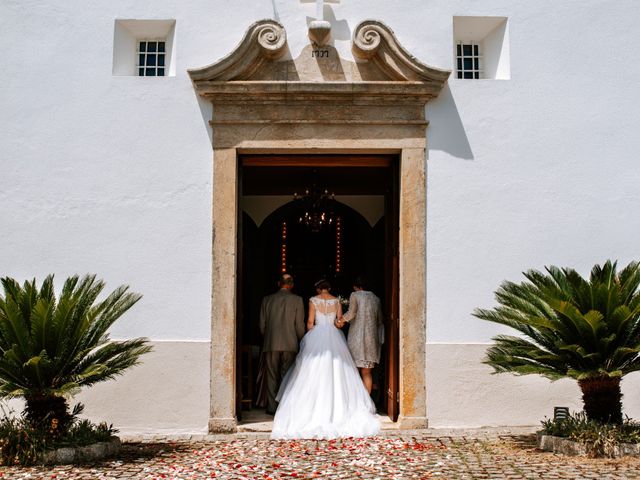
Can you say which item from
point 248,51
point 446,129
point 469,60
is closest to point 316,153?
point 248,51

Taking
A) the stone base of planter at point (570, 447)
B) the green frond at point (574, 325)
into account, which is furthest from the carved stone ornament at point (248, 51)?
the stone base of planter at point (570, 447)

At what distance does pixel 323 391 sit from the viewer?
30.1ft

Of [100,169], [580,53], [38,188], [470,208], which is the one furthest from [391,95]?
[38,188]

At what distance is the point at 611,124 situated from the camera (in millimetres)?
9328

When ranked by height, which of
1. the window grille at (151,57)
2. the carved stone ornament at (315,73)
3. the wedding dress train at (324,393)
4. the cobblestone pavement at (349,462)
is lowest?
the cobblestone pavement at (349,462)

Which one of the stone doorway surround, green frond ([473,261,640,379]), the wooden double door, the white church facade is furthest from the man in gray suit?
green frond ([473,261,640,379])

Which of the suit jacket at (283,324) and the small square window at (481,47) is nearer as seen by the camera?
the small square window at (481,47)

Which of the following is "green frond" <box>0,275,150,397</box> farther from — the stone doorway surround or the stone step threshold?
the stone doorway surround

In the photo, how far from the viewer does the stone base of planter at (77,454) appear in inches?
284

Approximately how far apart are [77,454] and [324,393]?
9.56 feet

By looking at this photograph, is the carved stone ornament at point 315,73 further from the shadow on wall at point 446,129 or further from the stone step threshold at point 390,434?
A: the stone step threshold at point 390,434

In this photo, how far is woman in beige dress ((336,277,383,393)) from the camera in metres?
10.1

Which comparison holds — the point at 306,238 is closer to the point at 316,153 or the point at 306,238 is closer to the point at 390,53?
the point at 316,153

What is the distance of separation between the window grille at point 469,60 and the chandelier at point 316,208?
3.63 meters
